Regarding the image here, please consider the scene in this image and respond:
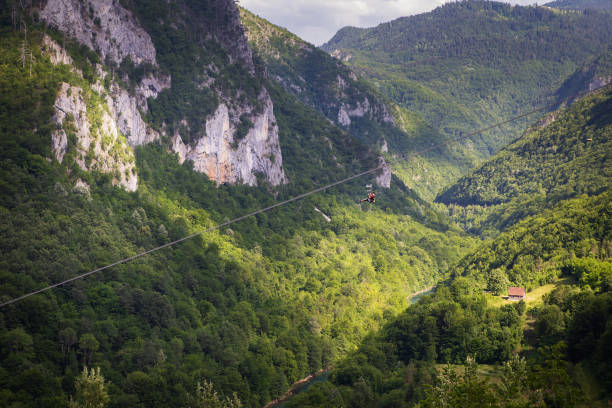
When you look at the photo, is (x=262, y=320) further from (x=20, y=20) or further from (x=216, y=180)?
(x=20, y=20)

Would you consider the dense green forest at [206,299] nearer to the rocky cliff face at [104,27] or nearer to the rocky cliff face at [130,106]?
the rocky cliff face at [130,106]

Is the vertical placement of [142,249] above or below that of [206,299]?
above

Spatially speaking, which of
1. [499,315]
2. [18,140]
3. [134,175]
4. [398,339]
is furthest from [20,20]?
[499,315]

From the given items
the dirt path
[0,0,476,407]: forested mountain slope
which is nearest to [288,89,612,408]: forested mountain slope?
the dirt path

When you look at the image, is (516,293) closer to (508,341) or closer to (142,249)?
(508,341)

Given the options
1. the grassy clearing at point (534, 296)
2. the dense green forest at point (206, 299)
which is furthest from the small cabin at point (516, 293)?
the dense green forest at point (206, 299)

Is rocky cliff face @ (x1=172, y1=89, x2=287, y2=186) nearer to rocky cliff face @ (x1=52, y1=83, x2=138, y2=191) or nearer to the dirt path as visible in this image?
rocky cliff face @ (x1=52, y1=83, x2=138, y2=191)

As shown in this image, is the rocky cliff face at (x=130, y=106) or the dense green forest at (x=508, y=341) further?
the rocky cliff face at (x=130, y=106)

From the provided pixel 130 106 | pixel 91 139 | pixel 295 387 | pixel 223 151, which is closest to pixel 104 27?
pixel 130 106
